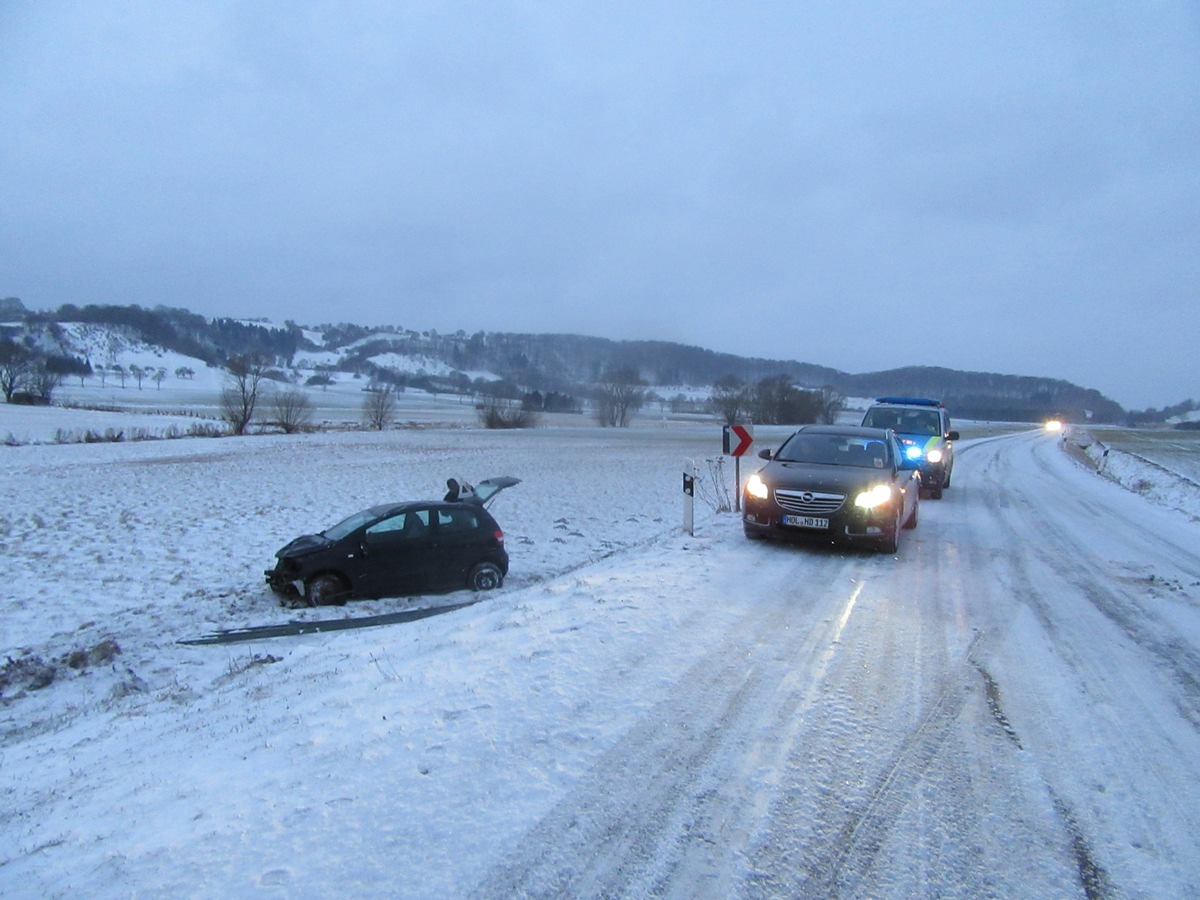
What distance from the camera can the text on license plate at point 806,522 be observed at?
29.1ft

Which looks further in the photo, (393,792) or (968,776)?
(968,776)

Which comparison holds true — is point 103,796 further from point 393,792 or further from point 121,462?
point 121,462

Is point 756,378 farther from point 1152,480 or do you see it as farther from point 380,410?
point 1152,480

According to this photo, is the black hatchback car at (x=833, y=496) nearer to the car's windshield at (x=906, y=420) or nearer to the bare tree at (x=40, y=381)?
the car's windshield at (x=906, y=420)

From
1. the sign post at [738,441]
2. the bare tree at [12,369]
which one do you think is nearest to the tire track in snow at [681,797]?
the sign post at [738,441]

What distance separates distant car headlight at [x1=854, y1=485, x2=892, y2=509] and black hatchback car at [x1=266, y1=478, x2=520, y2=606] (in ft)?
17.0

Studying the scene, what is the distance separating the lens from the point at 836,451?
10383 millimetres

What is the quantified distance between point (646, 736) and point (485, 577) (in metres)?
6.82

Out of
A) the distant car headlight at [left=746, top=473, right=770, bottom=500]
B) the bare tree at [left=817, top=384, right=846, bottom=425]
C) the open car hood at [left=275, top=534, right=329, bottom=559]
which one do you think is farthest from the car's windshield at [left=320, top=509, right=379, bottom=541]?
the bare tree at [left=817, top=384, right=846, bottom=425]

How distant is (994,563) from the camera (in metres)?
9.02

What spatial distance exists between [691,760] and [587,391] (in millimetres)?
84979

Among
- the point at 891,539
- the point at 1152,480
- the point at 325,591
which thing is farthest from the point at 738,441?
the point at 1152,480

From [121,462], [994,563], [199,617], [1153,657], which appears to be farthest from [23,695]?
[121,462]

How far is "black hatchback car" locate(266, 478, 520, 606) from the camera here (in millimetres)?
9352
